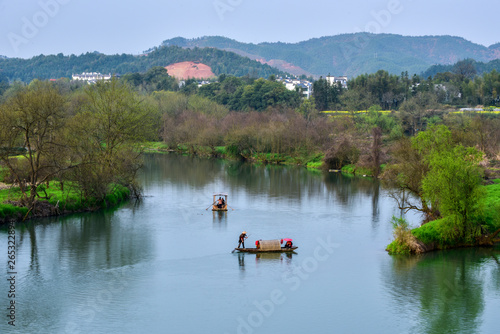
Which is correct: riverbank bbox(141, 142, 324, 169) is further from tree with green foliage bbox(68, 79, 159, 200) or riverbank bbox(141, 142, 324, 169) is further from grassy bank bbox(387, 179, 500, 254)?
grassy bank bbox(387, 179, 500, 254)

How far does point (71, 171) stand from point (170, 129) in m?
54.5

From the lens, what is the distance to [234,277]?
102 ft

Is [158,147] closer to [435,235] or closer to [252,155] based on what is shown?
[252,155]

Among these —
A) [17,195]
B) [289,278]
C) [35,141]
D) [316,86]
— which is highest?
[316,86]

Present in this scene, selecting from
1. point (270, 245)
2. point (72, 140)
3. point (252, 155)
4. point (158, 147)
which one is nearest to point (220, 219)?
point (270, 245)

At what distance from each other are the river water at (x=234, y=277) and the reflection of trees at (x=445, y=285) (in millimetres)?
98

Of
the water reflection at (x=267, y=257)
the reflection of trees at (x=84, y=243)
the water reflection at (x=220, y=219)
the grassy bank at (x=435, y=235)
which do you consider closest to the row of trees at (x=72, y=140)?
the reflection of trees at (x=84, y=243)

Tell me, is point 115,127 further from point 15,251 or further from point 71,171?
point 15,251

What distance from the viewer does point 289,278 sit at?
103ft

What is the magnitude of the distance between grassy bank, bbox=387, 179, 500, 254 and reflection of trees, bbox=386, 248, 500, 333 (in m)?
0.66

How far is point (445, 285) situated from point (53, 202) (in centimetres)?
3045

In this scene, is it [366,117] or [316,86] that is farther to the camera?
[316,86]

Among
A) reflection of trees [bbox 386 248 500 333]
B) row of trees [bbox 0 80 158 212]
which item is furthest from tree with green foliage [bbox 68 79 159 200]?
reflection of trees [bbox 386 248 500 333]

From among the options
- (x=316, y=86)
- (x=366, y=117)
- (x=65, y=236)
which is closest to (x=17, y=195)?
(x=65, y=236)
